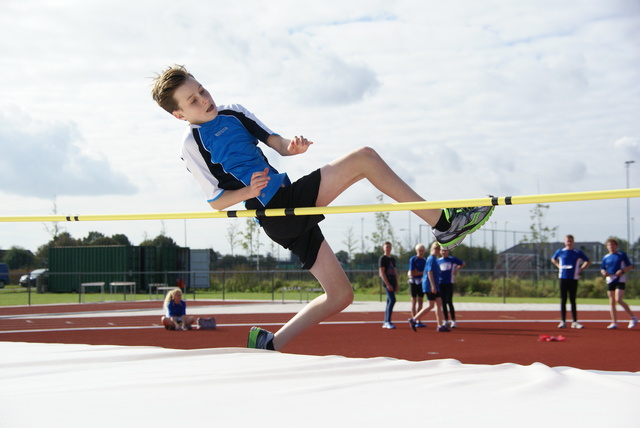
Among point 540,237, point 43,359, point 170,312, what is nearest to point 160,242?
point 540,237

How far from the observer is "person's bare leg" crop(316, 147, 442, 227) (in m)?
3.35

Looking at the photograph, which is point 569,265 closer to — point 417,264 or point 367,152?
point 417,264

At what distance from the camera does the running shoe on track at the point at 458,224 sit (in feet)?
11.4

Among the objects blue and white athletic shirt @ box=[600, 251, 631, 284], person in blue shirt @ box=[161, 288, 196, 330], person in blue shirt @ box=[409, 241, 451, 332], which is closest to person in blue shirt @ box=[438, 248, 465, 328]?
person in blue shirt @ box=[409, 241, 451, 332]

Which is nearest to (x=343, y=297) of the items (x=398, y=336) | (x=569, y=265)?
(x=398, y=336)

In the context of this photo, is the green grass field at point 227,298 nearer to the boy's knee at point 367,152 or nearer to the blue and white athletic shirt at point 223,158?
the blue and white athletic shirt at point 223,158

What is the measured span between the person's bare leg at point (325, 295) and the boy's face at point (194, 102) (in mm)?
966

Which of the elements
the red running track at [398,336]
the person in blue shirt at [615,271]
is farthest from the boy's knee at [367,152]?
the person in blue shirt at [615,271]

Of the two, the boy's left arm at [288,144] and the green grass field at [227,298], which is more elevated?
the boy's left arm at [288,144]

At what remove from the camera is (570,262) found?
10602 millimetres

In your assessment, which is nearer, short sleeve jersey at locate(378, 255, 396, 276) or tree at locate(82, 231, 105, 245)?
short sleeve jersey at locate(378, 255, 396, 276)

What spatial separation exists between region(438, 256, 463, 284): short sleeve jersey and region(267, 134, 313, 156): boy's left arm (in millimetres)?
7770

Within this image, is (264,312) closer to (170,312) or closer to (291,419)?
(170,312)

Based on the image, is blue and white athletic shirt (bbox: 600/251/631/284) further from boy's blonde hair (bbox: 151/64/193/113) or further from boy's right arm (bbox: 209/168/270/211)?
boy's blonde hair (bbox: 151/64/193/113)
